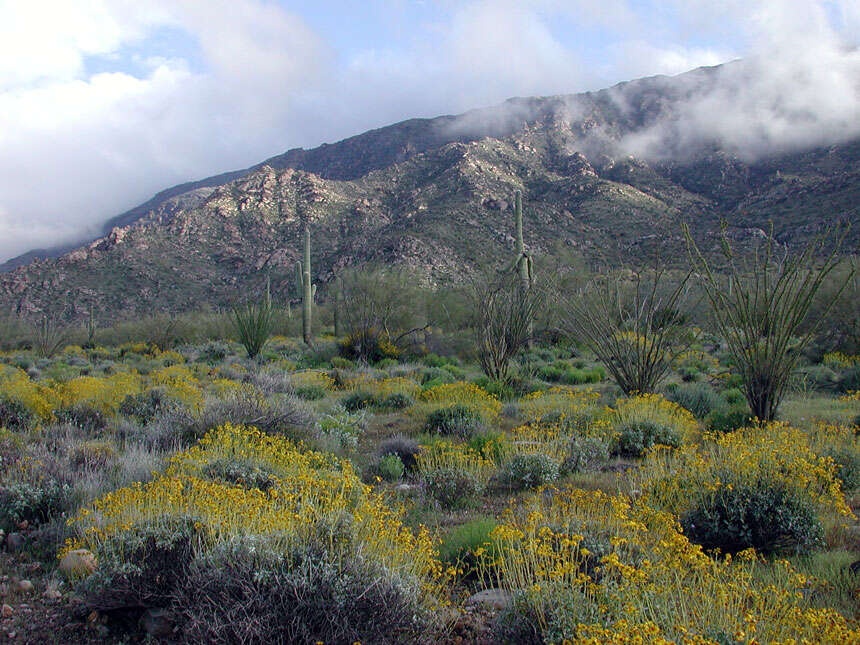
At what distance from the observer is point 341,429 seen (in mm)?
9086

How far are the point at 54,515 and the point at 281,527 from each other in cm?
295

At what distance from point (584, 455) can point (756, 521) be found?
2.56 m

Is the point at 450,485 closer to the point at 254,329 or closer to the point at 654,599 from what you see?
the point at 654,599

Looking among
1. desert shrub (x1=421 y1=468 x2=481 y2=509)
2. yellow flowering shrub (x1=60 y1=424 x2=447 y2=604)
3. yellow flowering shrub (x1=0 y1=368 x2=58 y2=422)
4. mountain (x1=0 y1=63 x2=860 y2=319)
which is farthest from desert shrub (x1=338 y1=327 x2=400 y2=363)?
mountain (x1=0 y1=63 x2=860 y2=319)

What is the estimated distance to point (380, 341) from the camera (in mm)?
20000

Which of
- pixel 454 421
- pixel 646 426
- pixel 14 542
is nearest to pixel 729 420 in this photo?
pixel 646 426

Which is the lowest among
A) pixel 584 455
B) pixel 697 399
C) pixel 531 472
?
pixel 697 399

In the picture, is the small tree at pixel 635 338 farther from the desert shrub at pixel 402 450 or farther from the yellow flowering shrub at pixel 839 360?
the yellow flowering shrub at pixel 839 360

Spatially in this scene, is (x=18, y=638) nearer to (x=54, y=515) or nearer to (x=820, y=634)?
(x=54, y=515)

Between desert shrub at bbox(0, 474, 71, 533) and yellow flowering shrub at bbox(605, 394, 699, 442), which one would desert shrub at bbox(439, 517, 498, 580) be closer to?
desert shrub at bbox(0, 474, 71, 533)

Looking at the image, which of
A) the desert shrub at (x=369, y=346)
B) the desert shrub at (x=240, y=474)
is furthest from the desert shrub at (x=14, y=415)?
the desert shrub at (x=369, y=346)

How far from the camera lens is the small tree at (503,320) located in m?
13.8

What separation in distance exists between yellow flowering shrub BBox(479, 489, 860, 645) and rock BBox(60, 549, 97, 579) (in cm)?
291

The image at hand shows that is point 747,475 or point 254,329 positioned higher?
point 254,329
